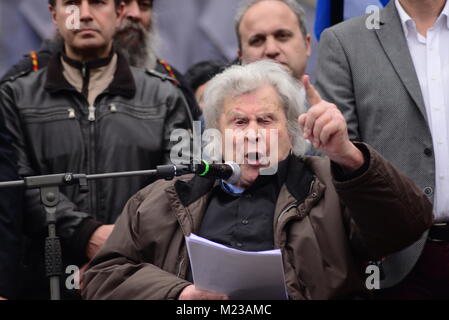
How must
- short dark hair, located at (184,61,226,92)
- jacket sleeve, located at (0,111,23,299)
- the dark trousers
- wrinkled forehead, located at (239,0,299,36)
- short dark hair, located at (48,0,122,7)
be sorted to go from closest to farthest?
the dark trousers
jacket sleeve, located at (0,111,23,299)
short dark hair, located at (48,0,122,7)
wrinkled forehead, located at (239,0,299,36)
short dark hair, located at (184,61,226,92)

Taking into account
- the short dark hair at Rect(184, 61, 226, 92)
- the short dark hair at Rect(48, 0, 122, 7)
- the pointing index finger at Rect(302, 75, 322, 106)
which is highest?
the short dark hair at Rect(48, 0, 122, 7)

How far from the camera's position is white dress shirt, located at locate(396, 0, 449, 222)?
13.1 feet

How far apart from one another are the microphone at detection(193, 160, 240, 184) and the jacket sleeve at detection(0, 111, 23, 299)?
5.04 feet

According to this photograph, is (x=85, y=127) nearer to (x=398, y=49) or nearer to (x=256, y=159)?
(x=256, y=159)

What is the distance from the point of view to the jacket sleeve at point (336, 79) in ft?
13.7

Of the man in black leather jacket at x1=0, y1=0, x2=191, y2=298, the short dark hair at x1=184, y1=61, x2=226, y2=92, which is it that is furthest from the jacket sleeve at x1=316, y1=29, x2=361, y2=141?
the short dark hair at x1=184, y1=61, x2=226, y2=92

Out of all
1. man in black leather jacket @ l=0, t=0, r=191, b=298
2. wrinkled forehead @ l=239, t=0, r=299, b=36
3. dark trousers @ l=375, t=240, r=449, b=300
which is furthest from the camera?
wrinkled forehead @ l=239, t=0, r=299, b=36

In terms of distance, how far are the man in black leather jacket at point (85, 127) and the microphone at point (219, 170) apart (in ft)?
4.06

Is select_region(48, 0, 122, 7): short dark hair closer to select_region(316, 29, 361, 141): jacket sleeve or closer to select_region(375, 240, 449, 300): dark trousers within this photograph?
select_region(316, 29, 361, 141): jacket sleeve

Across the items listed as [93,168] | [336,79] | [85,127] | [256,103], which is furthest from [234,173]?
[85,127]

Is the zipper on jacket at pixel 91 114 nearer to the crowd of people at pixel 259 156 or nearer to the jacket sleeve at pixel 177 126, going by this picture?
the crowd of people at pixel 259 156

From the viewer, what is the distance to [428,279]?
398 cm
